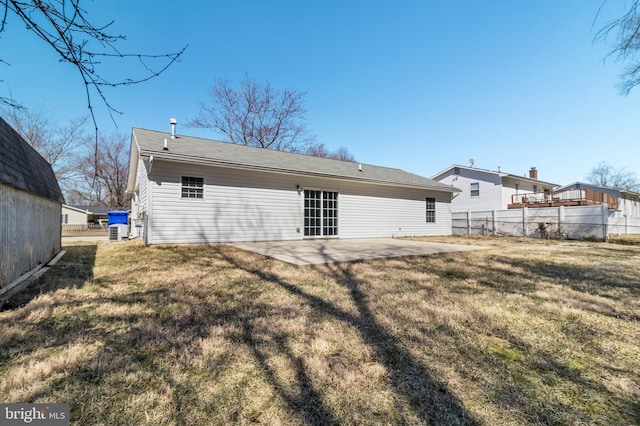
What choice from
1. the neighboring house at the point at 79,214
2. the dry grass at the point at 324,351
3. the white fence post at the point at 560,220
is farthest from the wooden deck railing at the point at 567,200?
the neighboring house at the point at 79,214

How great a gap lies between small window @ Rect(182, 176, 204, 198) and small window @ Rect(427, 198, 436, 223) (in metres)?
11.7

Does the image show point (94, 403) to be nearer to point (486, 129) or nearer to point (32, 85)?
point (32, 85)

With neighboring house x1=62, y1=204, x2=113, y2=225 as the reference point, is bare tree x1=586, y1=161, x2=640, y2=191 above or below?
above

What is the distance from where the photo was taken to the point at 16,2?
169cm

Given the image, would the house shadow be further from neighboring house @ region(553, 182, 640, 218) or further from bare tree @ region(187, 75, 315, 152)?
neighboring house @ region(553, 182, 640, 218)

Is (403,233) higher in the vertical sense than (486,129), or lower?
lower

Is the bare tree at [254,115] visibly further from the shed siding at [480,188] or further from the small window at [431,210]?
the shed siding at [480,188]

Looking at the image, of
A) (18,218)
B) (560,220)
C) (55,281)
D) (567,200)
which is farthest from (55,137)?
(567,200)

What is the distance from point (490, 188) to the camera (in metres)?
20.7

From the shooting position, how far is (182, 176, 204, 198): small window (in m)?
8.91

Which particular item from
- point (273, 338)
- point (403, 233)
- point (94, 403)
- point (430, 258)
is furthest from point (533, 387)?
point (403, 233)

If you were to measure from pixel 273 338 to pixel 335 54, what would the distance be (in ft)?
47.2

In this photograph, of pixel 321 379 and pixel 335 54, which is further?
pixel 335 54

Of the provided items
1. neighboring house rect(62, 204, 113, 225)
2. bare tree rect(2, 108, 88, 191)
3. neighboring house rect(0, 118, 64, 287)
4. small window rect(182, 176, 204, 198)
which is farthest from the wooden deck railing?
neighboring house rect(62, 204, 113, 225)
